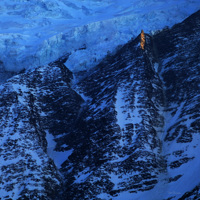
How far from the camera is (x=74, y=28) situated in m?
169

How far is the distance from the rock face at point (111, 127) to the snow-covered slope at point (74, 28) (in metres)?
6.47

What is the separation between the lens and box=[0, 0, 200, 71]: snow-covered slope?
158m

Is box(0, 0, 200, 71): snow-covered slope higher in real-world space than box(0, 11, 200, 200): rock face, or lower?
higher

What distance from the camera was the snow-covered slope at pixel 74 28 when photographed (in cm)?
15850

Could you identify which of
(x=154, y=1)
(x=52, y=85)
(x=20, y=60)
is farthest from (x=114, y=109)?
(x=154, y=1)

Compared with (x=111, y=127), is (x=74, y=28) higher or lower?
higher

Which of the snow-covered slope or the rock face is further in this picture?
the snow-covered slope

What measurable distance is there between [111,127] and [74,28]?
5991 centimetres

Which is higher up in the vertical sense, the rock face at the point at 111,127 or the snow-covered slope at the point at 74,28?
the snow-covered slope at the point at 74,28

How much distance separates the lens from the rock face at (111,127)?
108375mm

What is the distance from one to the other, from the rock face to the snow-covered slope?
6.47 m

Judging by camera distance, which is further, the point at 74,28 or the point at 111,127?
the point at 74,28

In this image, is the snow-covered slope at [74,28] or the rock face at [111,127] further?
the snow-covered slope at [74,28]

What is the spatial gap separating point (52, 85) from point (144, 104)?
120ft
